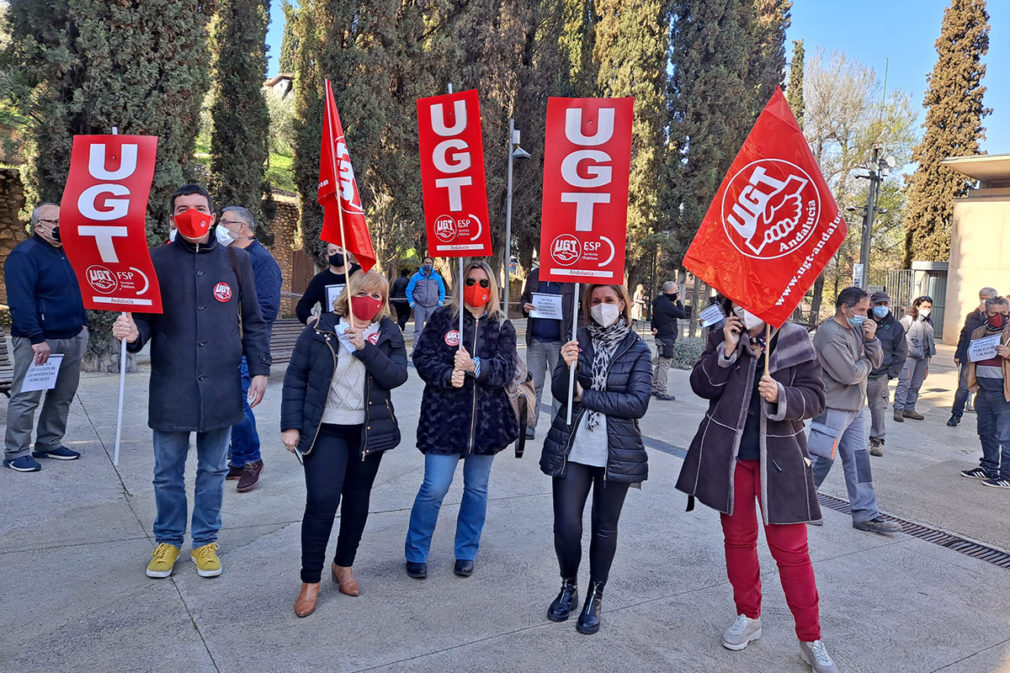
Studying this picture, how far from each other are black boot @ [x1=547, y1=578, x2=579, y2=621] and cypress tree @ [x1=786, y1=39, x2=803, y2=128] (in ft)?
109

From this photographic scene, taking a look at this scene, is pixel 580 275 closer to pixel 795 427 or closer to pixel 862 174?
pixel 795 427

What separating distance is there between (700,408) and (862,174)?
1136 cm

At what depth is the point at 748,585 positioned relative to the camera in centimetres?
335

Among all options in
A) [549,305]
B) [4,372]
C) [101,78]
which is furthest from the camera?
[101,78]

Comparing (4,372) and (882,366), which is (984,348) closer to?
(882,366)

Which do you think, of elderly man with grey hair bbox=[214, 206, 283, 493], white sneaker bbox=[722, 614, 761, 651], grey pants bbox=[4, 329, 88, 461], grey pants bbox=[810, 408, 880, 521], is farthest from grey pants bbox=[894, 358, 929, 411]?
grey pants bbox=[4, 329, 88, 461]

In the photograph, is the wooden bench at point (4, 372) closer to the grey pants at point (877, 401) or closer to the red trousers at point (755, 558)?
the red trousers at point (755, 558)

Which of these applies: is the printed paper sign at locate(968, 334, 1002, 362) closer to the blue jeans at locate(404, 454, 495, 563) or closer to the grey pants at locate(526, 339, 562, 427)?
the grey pants at locate(526, 339, 562, 427)

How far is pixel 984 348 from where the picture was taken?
23.1 feet

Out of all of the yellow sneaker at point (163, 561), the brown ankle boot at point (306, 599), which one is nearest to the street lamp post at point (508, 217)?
the brown ankle boot at point (306, 599)

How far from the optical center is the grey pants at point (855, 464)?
5145mm

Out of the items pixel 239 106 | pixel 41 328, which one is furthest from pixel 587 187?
pixel 239 106

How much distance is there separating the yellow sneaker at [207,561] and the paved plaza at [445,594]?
6 centimetres

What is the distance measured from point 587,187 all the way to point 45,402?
4.67 m
